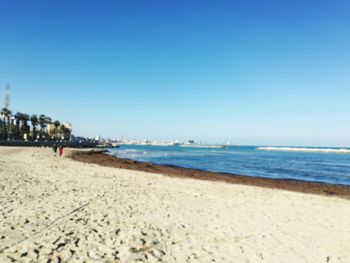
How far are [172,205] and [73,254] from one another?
18.4ft

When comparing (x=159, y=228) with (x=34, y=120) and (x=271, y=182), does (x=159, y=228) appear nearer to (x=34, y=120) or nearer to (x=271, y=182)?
(x=271, y=182)

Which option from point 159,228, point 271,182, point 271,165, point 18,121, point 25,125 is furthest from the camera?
point 25,125

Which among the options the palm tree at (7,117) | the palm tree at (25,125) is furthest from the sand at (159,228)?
the palm tree at (25,125)

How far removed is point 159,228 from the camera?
7.49m

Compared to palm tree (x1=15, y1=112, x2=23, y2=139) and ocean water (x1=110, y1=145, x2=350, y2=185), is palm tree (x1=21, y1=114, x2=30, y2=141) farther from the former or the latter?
ocean water (x1=110, y1=145, x2=350, y2=185)

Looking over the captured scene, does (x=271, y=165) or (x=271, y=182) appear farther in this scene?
(x=271, y=165)

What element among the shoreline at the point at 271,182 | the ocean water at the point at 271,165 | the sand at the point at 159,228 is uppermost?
the sand at the point at 159,228

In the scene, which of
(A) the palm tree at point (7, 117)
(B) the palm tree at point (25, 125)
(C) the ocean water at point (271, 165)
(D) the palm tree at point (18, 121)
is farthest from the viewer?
(B) the palm tree at point (25, 125)

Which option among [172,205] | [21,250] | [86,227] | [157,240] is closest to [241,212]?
[172,205]

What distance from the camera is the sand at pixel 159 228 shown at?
5.67 metres

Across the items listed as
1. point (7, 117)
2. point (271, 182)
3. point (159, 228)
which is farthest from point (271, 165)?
point (7, 117)

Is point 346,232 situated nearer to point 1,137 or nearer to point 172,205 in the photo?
point 172,205

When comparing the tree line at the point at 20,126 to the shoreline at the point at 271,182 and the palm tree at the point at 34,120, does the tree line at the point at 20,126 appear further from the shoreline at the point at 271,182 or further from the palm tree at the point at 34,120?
the shoreline at the point at 271,182

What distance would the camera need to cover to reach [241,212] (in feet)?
32.8
